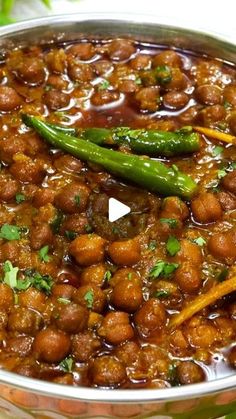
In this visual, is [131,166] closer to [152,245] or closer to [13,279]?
[152,245]

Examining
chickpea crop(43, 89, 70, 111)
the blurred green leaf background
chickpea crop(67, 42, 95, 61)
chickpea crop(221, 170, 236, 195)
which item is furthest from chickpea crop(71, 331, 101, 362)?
the blurred green leaf background

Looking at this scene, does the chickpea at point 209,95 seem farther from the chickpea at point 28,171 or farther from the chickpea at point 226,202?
the chickpea at point 28,171

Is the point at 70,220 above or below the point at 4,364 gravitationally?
above

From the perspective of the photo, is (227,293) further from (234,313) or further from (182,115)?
(182,115)

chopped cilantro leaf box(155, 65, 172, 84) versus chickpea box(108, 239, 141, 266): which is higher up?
chopped cilantro leaf box(155, 65, 172, 84)

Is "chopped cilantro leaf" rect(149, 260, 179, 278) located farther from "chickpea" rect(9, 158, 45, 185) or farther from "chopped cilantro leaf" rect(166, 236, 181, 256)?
"chickpea" rect(9, 158, 45, 185)

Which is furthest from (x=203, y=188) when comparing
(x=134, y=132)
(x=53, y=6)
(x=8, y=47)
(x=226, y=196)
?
(x=53, y=6)

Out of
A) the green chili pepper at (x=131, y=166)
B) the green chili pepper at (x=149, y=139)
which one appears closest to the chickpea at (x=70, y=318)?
the green chili pepper at (x=131, y=166)
